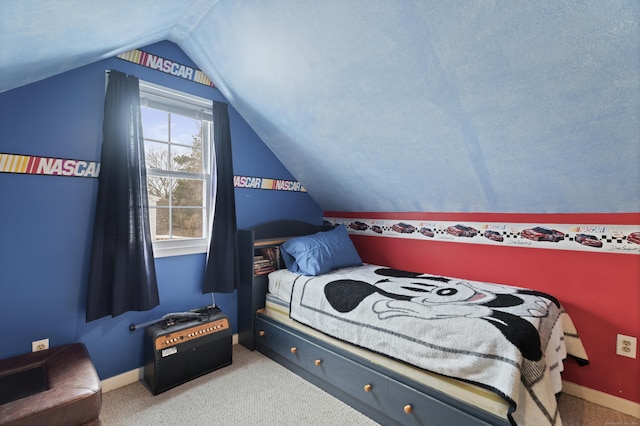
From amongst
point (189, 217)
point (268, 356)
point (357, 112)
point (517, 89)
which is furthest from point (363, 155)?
point (268, 356)

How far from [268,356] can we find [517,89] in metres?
2.57

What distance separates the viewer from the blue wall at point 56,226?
1.83 metres

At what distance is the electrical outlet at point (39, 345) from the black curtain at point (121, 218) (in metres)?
0.26

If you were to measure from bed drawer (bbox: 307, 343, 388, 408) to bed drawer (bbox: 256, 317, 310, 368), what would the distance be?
0.27ft

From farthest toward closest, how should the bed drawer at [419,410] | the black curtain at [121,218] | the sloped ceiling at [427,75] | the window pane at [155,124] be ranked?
the window pane at [155,124] < the black curtain at [121,218] < the bed drawer at [419,410] < the sloped ceiling at [427,75]

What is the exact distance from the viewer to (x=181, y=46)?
8.16ft

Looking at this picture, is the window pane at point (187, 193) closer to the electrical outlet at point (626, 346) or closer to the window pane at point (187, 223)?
the window pane at point (187, 223)

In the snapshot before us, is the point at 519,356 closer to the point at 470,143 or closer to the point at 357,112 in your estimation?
the point at 470,143

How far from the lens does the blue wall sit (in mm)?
1828

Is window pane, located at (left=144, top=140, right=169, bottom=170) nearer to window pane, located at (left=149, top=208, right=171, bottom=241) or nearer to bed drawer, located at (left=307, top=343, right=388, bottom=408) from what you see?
window pane, located at (left=149, top=208, right=171, bottom=241)

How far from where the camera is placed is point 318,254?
2.69m

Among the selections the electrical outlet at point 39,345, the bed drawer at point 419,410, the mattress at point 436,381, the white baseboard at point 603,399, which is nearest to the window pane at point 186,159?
the electrical outlet at point 39,345

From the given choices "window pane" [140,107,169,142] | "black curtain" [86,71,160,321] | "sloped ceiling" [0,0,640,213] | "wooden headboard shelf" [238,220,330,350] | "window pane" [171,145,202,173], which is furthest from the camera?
"wooden headboard shelf" [238,220,330,350]

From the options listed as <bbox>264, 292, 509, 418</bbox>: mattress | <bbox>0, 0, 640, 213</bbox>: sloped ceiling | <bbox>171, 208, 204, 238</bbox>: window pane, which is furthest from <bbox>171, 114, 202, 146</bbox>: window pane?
<bbox>264, 292, 509, 418</bbox>: mattress
